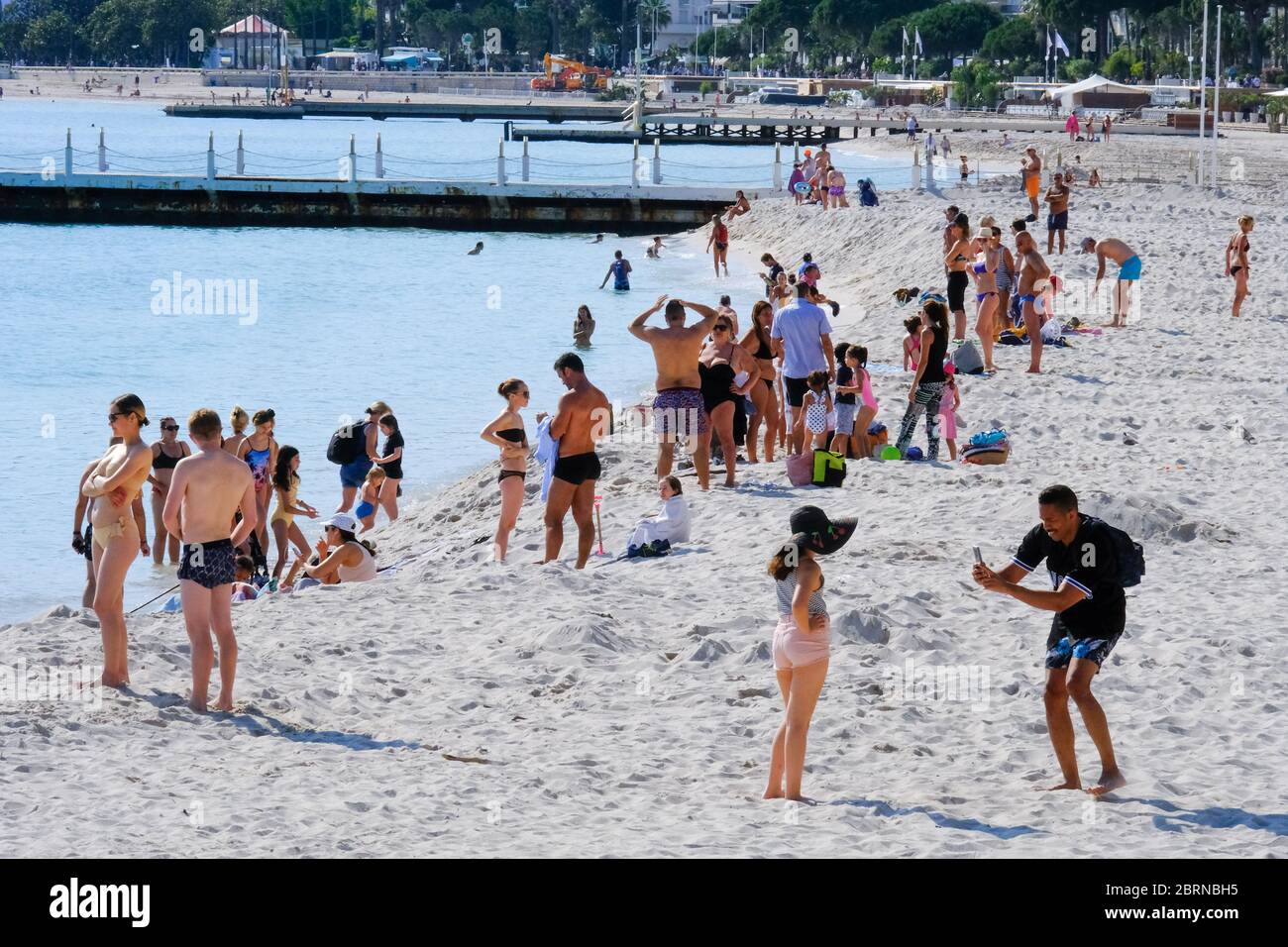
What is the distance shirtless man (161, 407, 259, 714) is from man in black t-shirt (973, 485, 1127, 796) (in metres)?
3.46

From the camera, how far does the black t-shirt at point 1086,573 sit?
622 centimetres

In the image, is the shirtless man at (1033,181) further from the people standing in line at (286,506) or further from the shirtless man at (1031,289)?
the people standing in line at (286,506)

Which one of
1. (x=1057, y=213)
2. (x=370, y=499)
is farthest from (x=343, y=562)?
(x=1057, y=213)

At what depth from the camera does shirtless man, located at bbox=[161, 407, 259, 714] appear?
7.46m

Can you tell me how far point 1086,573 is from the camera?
6.24m

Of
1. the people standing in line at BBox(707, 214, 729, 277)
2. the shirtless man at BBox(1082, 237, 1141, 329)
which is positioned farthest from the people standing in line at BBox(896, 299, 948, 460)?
the people standing in line at BBox(707, 214, 729, 277)

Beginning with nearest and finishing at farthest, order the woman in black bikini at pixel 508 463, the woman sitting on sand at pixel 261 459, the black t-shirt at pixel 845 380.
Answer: the woman in black bikini at pixel 508 463 < the woman sitting on sand at pixel 261 459 < the black t-shirt at pixel 845 380

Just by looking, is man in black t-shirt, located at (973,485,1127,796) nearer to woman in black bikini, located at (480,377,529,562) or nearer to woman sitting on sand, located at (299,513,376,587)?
woman in black bikini, located at (480,377,529,562)

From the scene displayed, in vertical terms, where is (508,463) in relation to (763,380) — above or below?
below

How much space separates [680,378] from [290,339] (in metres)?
19.1

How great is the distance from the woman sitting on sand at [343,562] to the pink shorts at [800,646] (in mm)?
4979

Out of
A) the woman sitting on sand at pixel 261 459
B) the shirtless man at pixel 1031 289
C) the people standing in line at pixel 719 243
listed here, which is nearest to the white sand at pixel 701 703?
the woman sitting on sand at pixel 261 459

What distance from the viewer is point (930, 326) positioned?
40.6 feet

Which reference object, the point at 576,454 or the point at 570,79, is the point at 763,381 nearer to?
the point at 576,454
